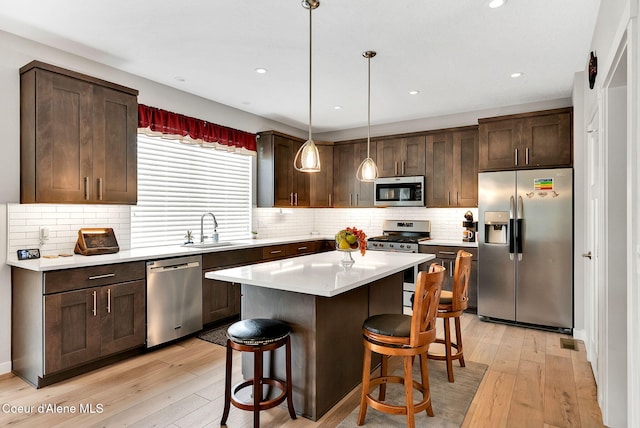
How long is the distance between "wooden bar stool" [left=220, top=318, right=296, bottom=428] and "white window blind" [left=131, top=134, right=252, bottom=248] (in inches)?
90.3

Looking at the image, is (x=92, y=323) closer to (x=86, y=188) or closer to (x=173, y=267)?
(x=173, y=267)

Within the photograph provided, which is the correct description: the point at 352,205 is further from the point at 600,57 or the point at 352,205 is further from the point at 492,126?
the point at 600,57

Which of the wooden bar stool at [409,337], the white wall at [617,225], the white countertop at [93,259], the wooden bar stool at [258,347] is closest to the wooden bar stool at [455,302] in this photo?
the wooden bar stool at [409,337]

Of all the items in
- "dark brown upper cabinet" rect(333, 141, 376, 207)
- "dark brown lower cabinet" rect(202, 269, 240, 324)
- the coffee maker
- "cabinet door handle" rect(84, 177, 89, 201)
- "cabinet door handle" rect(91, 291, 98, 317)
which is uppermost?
"dark brown upper cabinet" rect(333, 141, 376, 207)

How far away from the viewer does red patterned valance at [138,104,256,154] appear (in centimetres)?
390

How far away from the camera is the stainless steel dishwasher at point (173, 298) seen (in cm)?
339

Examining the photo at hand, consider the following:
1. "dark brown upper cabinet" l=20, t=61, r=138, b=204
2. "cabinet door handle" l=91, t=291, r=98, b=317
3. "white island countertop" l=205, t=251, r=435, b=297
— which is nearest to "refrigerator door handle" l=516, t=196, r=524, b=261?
"white island countertop" l=205, t=251, r=435, b=297

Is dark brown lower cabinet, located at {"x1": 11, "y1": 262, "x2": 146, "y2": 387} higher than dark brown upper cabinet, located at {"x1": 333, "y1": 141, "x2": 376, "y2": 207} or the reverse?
the reverse

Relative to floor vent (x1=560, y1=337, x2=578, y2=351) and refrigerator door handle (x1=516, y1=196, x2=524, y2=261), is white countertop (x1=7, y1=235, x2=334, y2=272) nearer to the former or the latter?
refrigerator door handle (x1=516, y1=196, x2=524, y2=261)

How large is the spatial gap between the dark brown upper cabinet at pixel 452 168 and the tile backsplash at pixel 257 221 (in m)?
0.30

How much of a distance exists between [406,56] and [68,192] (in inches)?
122

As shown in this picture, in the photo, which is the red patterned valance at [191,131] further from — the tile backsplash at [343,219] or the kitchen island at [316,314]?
the kitchen island at [316,314]

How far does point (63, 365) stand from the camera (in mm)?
2787

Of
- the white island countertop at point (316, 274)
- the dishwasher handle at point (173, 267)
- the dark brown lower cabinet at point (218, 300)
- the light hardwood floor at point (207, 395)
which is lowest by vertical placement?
the light hardwood floor at point (207, 395)
